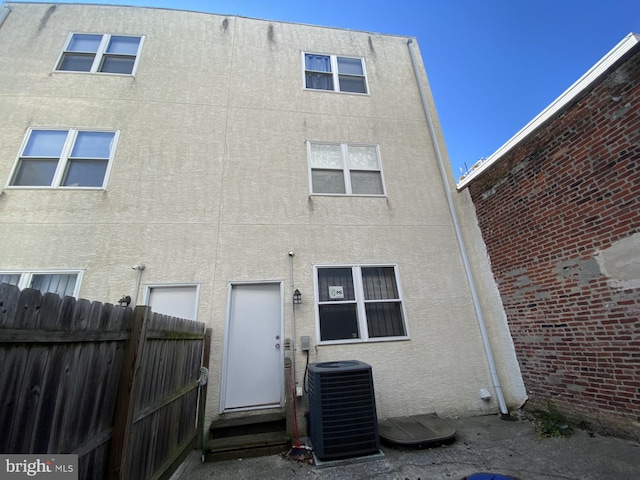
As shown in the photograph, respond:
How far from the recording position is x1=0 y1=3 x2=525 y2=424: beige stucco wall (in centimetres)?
472

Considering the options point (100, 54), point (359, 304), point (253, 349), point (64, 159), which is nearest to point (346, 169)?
point (359, 304)

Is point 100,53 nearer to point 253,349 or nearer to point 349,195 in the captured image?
point 349,195

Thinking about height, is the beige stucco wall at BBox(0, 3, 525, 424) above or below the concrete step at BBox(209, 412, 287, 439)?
above

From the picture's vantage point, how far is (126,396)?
2.24 meters

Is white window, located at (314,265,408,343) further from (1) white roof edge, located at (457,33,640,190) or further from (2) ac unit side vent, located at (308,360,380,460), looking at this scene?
(1) white roof edge, located at (457,33,640,190)

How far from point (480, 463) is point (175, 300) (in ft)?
15.4

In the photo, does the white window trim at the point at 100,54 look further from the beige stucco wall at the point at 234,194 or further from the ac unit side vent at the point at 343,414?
the ac unit side vent at the point at 343,414

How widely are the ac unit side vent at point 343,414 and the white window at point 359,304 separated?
1.18 meters

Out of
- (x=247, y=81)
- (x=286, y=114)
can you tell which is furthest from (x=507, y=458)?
(x=247, y=81)

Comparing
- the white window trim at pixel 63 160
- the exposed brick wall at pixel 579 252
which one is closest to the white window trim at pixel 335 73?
the exposed brick wall at pixel 579 252

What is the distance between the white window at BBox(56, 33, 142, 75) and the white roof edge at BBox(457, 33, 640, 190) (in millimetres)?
8082

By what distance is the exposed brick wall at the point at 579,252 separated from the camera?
3.47 m

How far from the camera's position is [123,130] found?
19.1ft


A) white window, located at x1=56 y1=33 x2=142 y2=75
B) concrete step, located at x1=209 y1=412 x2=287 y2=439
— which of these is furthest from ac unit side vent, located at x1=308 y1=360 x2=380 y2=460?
white window, located at x1=56 y1=33 x2=142 y2=75
